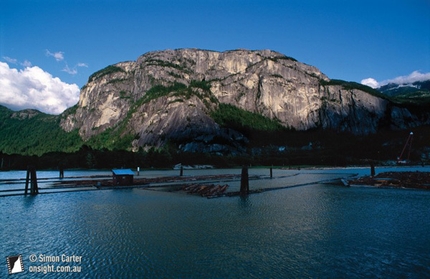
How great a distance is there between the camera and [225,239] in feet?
52.7

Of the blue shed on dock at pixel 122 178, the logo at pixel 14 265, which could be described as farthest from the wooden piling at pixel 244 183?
the logo at pixel 14 265

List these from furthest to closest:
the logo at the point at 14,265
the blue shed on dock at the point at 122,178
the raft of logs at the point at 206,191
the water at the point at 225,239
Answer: the blue shed on dock at the point at 122,178, the raft of logs at the point at 206,191, the water at the point at 225,239, the logo at the point at 14,265

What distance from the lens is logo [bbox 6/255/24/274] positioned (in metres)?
11.7

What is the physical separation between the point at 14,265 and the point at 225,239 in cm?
965

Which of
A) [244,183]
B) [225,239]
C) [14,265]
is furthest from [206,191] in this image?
[14,265]

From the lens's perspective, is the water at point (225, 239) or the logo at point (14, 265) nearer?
the logo at point (14, 265)

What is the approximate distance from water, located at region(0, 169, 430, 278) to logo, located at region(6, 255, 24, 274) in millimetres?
240

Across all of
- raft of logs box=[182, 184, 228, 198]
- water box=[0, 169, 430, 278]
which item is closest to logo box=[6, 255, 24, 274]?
water box=[0, 169, 430, 278]

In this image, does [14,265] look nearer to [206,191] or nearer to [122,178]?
[206,191]

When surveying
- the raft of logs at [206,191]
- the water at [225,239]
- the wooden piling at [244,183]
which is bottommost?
the water at [225,239]

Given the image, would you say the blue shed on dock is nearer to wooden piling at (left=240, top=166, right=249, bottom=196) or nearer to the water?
the water

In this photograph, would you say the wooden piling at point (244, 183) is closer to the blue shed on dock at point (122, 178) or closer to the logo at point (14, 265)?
the blue shed on dock at point (122, 178)

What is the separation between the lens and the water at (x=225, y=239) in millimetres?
11820

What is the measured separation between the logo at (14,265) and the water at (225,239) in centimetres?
24
